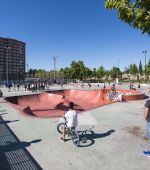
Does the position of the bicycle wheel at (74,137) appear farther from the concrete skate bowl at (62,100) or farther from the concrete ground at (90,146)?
the concrete skate bowl at (62,100)

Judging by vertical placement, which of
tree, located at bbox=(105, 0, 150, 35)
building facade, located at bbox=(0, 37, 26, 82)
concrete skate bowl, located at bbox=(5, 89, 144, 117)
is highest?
building facade, located at bbox=(0, 37, 26, 82)

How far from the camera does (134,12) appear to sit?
30.1 feet

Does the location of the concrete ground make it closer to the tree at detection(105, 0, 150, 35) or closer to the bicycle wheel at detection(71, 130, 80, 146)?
the bicycle wheel at detection(71, 130, 80, 146)

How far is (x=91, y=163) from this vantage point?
6965 millimetres

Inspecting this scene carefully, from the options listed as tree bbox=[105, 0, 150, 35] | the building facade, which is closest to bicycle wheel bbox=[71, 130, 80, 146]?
tree bbox=[105, 0, 150, 35]

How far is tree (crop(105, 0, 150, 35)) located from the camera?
8.81 meters

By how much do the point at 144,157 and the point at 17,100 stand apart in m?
22.0

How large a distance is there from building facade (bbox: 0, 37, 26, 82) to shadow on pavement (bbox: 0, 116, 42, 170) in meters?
139

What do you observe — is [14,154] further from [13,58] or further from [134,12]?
[13,58]

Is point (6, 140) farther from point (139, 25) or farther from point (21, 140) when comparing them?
point (139, 25)

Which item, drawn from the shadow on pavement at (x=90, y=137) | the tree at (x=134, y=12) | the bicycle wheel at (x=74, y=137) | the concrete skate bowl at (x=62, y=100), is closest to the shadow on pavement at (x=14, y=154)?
the bicycle wheel at (x=74, y=137)

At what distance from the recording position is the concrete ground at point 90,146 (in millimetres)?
6914

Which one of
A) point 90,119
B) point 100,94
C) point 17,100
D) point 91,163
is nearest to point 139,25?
point 91,163

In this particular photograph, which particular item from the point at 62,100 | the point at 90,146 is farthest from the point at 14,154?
the point at 62,100
